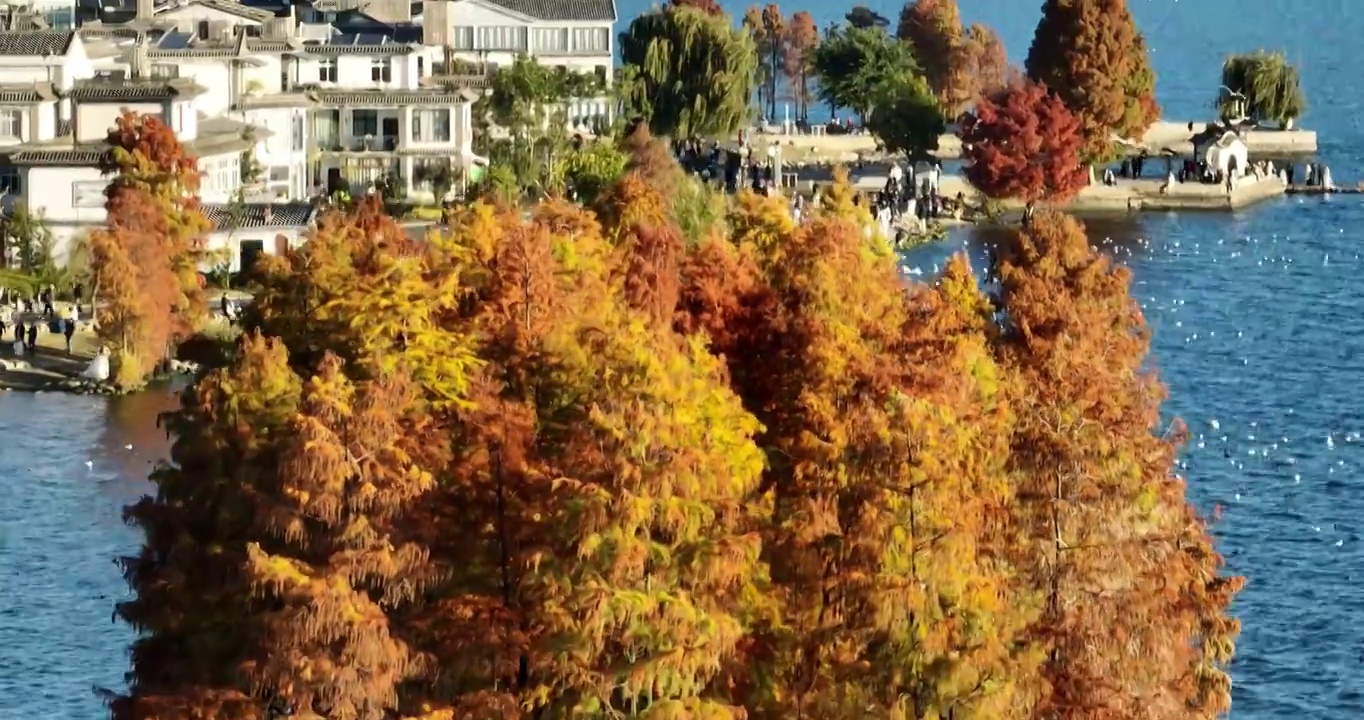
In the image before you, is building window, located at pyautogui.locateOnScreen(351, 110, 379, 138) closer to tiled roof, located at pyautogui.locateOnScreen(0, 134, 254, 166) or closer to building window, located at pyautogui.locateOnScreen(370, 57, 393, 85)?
building window, located at pyautogui.locateOnScreen(370, 57, 393, 85)

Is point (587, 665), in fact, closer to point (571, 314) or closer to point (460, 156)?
point (571, 314)

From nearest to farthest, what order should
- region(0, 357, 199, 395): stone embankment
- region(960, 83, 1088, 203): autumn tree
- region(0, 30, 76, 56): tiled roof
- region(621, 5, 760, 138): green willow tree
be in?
region(0, 357, 199, 395): stone embankment
region(0, 30, 76, 56): tiled roof
region(960, 83, 1088, 203): autumn tree
region(621, 5, 760, 138): green willow tree

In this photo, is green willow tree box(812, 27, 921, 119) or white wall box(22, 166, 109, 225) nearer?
white wall box(22, 166, 109, 225)

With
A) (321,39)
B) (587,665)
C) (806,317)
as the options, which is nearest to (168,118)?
(321,39)

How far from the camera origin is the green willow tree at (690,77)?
263 feet

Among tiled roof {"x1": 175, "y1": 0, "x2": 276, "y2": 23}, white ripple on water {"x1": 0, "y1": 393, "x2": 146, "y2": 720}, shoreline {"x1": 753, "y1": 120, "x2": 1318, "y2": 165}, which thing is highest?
tiled roof {"x1": 175, "y1": 0, "x2": 276, "y2": 23}

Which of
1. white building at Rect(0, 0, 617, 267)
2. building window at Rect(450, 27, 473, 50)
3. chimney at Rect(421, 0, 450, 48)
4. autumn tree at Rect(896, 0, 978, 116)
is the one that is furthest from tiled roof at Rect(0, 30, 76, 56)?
autumn tree at Rect(896, 0, 978, 116)

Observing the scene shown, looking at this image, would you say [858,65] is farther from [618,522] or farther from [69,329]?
[618,522]

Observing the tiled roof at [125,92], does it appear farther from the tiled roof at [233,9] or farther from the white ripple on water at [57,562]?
the white ripple on water at [57,562]

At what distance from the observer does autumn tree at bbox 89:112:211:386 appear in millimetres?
47812

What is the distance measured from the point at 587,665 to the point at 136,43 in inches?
1783

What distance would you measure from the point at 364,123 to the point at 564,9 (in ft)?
52.7

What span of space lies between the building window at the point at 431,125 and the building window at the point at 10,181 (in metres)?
11.9

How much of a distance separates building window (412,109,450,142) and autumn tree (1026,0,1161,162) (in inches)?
791
